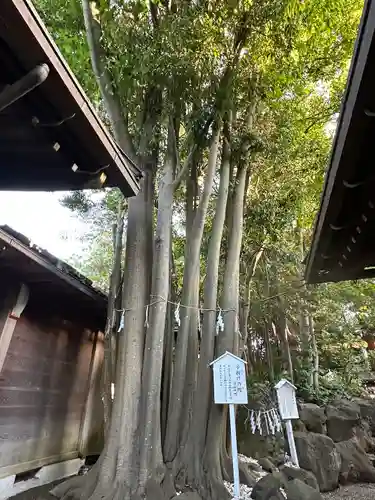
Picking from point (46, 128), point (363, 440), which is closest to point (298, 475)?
point (363, 440)

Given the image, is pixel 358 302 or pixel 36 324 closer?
pixel 36 324

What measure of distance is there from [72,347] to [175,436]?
238cm

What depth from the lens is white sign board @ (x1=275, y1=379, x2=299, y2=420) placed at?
4930mm

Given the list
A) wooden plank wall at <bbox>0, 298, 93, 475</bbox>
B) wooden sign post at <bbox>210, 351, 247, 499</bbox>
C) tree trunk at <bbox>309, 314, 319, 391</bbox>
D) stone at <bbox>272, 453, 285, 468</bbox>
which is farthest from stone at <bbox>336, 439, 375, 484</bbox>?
wooden plank wall at <bbox>0, 298, 93, 475</bbox>

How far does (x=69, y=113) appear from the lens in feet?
5.95

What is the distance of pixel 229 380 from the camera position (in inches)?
156

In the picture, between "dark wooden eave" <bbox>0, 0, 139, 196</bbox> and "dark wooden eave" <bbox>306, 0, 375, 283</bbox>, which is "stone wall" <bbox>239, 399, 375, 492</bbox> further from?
"dark wooden eave" <bbox>0, 0, 139, 196</bbox>

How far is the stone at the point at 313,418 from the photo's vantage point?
21.0 ft

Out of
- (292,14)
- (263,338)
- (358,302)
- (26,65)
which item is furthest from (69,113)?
(358,302)

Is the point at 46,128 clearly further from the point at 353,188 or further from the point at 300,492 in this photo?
the point at 300,492

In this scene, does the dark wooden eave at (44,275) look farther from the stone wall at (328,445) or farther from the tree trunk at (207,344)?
the stone wall at (328,445)

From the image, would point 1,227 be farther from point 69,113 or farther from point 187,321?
point 187,321

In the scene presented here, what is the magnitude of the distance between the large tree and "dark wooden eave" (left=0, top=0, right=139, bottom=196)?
231cm

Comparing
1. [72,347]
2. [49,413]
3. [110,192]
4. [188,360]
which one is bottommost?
[49,413]
